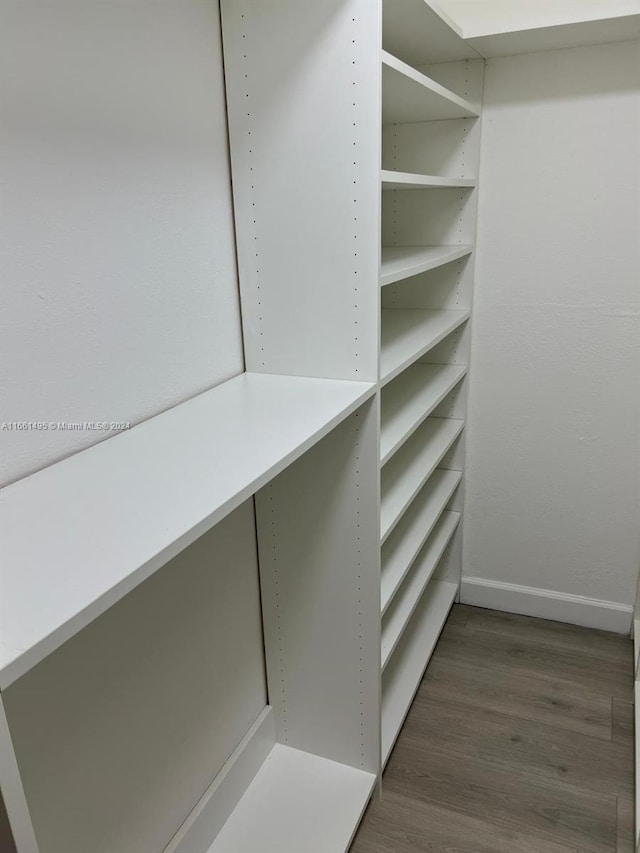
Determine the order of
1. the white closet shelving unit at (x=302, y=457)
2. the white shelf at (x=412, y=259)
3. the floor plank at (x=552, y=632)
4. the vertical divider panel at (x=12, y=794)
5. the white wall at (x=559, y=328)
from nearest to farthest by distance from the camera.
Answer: the vertical divider panel at (x=12, y=794) < the white closet shelving unit at (x=302, y=457) < the white shelf at (x=412, y=259) < the white wall at (x=559, y=328) < the floor plank at (x=552, y=632)

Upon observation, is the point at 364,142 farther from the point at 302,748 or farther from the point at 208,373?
the point at 302,748

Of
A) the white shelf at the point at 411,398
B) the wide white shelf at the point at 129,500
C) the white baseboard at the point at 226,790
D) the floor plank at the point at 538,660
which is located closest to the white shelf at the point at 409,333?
the white shelf at the point at 411,398

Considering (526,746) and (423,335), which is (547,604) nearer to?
(526,746)

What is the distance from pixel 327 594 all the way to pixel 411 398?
2.39ft

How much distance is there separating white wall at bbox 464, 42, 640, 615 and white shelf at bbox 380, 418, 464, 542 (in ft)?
0.55

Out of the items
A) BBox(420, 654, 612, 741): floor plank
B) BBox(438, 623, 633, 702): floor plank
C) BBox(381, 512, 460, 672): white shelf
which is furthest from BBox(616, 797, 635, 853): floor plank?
BBox(381, 512, 460, 672): white shelf

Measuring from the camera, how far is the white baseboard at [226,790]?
4.90ft

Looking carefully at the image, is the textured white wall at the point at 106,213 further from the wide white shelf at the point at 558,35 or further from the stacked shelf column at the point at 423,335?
the wide white shelf at the point at 558,35

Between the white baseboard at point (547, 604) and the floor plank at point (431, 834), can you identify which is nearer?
the floor plank at point (431, 834)

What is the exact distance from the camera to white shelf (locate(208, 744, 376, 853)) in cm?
158

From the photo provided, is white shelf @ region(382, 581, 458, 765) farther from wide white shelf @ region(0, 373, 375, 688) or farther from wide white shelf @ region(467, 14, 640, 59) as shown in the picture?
wide white shelf @ region(467, 14, 640, 59)

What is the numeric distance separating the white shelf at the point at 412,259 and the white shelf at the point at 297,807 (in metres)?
1.31

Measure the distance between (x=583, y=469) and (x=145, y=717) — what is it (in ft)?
5.73

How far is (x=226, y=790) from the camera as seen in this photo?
163cm
